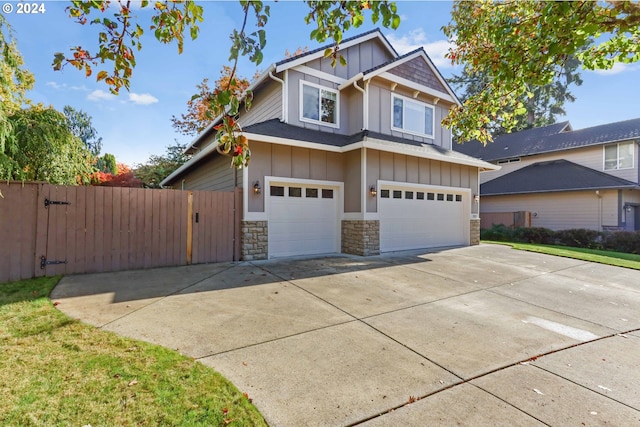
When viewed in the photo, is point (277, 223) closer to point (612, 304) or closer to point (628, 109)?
point (612, 304)

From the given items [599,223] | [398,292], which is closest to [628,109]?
[599,223]

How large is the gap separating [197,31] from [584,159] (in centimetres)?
2364

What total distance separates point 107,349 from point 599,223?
21.3 meters

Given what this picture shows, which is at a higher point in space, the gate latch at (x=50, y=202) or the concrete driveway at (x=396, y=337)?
the gate latch at (x=50, y=202)

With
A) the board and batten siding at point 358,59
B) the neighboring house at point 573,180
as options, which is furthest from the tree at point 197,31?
Answer: the neighboring house at point 573,180

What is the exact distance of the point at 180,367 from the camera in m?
2.79

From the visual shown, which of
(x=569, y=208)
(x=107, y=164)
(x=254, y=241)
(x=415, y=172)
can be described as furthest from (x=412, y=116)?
(x=107, y=164)

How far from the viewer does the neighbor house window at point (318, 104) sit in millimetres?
10141

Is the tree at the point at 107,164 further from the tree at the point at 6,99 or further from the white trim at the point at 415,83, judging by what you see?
the white trim at the point at 415,83

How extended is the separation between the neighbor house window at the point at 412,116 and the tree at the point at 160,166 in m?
16.4

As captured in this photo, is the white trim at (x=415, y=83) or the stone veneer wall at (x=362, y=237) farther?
the white trim at (x=415, y=83)

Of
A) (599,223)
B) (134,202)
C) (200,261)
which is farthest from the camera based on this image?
(599,223)

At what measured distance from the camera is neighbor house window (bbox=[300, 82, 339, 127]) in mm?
10141

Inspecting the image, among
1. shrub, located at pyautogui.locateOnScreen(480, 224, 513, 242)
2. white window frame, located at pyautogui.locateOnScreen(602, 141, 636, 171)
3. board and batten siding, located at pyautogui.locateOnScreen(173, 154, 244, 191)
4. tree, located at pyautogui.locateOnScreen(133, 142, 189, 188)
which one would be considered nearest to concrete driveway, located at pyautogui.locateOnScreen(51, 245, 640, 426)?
board and batten siding, located at pyautogui.locateOnScreen(173, 154, 244, 191)
